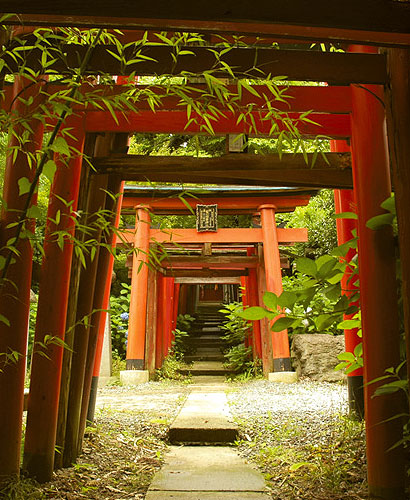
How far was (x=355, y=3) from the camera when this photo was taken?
122cm

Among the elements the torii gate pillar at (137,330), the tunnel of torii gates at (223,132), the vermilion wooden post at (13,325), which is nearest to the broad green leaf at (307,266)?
the tunnel of torii gates at (223,132)

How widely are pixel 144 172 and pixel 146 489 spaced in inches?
77.0

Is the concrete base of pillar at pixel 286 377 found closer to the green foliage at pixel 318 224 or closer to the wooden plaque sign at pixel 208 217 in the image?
the wooden plaque sign at pixel 208 217

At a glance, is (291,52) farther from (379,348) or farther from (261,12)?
(379,348)

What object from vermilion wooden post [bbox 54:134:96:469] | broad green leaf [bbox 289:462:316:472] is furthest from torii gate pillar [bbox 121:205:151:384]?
broad green leaf [bbox 289:462:316:472]

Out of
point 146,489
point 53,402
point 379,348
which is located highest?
point 379,348

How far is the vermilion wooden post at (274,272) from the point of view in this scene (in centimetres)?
791

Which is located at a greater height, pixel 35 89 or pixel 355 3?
pixel 35 89

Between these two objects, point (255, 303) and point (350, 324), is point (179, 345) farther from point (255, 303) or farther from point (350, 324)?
point (350, 324)

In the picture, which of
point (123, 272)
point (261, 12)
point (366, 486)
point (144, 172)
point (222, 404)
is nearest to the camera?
point (261, 12)

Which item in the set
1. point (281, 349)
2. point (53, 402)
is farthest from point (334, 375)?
point (53, 402)

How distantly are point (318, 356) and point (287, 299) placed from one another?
6.26 metres

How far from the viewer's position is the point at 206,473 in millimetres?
2820

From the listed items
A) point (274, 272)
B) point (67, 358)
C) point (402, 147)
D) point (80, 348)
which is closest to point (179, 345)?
point (274, 272)
